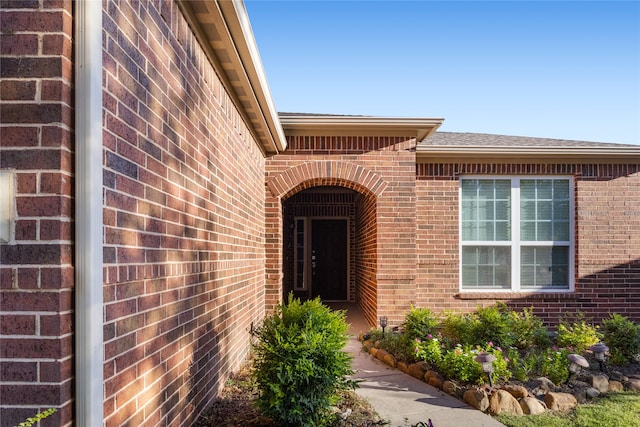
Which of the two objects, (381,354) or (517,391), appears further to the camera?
(381,354)

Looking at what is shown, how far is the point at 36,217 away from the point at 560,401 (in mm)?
4771

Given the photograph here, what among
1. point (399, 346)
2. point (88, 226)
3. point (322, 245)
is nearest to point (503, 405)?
point (399, 346)

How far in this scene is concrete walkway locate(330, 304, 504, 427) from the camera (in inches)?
155

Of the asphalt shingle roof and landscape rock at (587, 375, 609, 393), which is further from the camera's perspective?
the asphalt shingle roof

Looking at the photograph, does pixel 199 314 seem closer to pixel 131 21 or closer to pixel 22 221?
pixel 22 221

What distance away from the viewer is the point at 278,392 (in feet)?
10.8

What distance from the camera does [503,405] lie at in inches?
165

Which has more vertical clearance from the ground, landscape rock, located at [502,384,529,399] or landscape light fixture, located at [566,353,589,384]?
landscape light fixture, located at [566,353,589,384]

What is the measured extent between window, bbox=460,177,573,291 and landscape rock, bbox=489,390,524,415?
373 centimetres

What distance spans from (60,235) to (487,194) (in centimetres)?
747

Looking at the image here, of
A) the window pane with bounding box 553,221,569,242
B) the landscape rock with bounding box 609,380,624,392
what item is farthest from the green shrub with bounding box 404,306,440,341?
the window pane with bounding box 553,221,569,242

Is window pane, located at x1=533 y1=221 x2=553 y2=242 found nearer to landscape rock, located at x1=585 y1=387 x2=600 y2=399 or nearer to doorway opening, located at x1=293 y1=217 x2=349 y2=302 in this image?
landscape rock, located at x1=585 y1=387 x2=600 y2=399

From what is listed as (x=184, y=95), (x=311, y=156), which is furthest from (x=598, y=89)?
(x=184, y=95)

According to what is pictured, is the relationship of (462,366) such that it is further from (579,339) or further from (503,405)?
(579,339)
